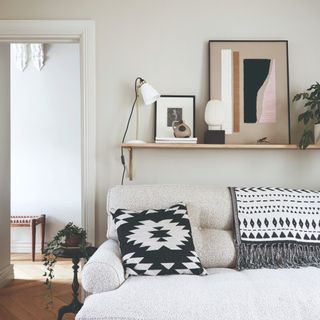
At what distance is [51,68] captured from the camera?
482cm

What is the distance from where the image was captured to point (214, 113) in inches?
105

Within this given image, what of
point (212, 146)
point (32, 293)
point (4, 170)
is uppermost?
point (212, 146)

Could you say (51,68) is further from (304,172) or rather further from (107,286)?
(107,286)

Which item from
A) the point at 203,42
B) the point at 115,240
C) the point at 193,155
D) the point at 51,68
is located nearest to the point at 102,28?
the point at 203,42

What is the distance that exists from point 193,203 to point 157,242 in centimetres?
46

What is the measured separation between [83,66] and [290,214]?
5.66ft

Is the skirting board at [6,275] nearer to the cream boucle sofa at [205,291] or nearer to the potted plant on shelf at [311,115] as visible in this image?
the cream boucle sofa at [205,291]

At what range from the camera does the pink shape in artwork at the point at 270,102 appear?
2830 millimetres

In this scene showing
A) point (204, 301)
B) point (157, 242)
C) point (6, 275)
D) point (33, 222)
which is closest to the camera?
point (204, 301)

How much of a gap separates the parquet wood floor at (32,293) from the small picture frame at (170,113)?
146 centimetres

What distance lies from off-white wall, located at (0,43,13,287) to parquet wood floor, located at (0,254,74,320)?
0.18 metres

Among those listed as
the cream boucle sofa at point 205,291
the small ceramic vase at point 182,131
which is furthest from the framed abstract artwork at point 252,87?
the cream boucle sofa at point 205,291

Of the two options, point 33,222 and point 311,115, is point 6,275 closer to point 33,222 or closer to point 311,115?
point 33,222

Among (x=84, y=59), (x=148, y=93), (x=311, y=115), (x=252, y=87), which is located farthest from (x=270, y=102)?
(x=84, y=59)
